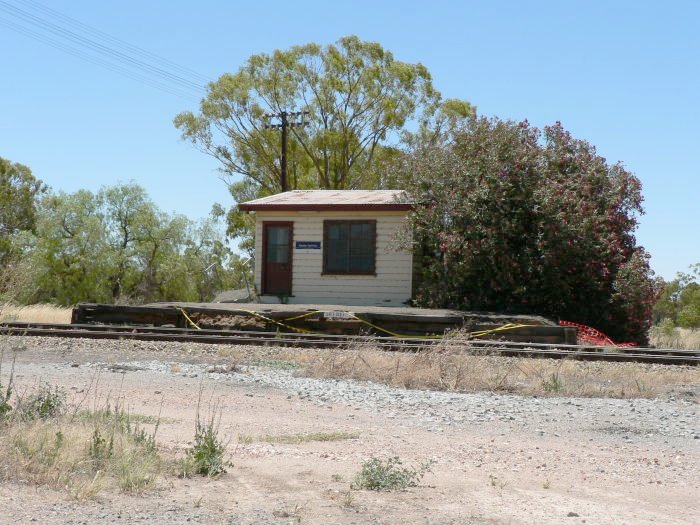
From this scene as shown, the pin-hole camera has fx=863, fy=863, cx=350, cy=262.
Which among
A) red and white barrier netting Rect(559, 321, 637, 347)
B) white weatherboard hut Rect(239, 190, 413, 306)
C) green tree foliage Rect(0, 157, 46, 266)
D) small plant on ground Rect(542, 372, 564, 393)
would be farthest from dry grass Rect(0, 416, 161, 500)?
green tree foliage Rect(0, 157, 46, 266)

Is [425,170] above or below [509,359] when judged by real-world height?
above

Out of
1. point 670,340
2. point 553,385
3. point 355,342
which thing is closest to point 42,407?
point 553,385

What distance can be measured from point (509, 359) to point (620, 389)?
297 centimetres

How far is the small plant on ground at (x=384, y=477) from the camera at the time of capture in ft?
20.8

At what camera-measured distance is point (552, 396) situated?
11.4 meters

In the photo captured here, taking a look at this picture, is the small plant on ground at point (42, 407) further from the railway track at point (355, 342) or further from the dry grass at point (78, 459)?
the railway track at point (355, 342)

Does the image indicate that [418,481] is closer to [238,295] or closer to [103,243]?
[238,295]

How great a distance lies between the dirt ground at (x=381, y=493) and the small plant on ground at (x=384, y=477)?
81 mm

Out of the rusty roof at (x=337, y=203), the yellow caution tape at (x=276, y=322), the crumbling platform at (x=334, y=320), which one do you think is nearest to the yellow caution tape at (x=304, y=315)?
the crumbling platform at (x=334, y=320)

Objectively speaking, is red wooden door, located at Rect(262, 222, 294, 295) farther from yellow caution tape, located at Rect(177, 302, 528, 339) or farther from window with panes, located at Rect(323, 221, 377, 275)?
yellow caution tape, located at Rect(177, 302, 528, 339)

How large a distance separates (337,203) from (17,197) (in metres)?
39.6

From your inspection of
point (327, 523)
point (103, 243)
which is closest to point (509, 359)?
point (327, 523)

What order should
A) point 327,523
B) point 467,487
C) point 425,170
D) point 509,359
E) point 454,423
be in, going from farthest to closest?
point 425,170, point 509,359, point 454,423, point 467,487, point 327,523

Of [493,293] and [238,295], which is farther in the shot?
[238,295]
